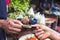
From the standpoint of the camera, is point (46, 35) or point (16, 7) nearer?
point (46, 35)

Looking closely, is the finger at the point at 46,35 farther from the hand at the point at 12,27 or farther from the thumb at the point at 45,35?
the hand at the point at 12,27

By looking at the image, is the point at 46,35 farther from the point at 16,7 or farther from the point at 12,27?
the point at 16,7

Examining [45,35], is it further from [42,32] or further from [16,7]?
[16,7]

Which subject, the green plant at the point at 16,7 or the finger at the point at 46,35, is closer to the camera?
the finger at the point at 46,35

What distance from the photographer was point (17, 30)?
0.90 m

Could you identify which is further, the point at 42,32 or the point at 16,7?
the point at 16,7

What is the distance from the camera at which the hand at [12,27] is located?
0.89 m

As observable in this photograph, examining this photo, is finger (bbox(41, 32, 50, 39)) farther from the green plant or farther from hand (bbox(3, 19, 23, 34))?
the green plant

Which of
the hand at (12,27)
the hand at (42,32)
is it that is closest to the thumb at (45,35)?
the hand at (42,32)

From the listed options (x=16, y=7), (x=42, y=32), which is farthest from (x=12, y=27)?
(x=16, y=7)

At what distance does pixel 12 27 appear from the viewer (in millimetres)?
905

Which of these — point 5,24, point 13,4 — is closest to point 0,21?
point 5,24

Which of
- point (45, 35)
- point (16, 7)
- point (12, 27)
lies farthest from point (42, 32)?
point (16, 7)

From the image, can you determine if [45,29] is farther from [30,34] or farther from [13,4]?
[13,4]
